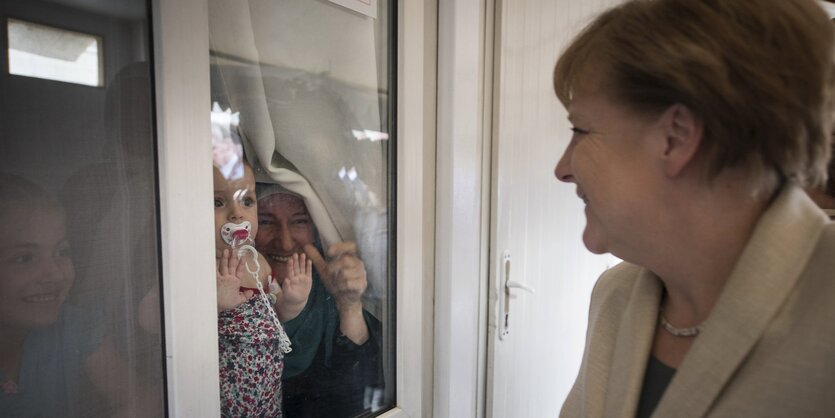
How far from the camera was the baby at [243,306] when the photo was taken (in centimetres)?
78

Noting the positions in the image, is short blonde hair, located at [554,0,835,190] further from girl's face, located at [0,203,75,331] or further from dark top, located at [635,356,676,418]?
girl's face, located at [0,203,75,331]

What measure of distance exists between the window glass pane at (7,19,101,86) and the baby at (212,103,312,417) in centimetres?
19

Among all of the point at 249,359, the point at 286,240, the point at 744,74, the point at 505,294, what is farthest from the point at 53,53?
the point at 505,294

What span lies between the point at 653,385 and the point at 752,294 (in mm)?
224

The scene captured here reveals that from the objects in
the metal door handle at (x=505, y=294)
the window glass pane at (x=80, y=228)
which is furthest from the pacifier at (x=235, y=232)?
the metal door handle at (x=505, y=294)

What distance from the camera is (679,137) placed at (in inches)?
21.3

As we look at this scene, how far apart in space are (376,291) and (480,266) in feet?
1.18

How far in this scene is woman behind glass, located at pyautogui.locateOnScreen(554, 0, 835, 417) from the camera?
49 cm

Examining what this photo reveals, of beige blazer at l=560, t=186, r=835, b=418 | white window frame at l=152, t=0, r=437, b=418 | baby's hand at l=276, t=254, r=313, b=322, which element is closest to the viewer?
beige blazer at l=560, t=186, r=835, b=418

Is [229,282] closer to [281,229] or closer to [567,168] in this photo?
[281,229]

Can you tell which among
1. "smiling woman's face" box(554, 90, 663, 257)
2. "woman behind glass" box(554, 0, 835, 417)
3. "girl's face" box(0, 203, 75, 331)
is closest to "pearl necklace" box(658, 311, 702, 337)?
"woman behind glass" box(554, 0, 835, 417)

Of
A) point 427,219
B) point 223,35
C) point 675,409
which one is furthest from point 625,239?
point 223,35

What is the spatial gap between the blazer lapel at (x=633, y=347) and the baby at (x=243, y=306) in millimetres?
620

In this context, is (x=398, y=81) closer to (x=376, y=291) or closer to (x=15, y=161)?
(x=376, y=291)
